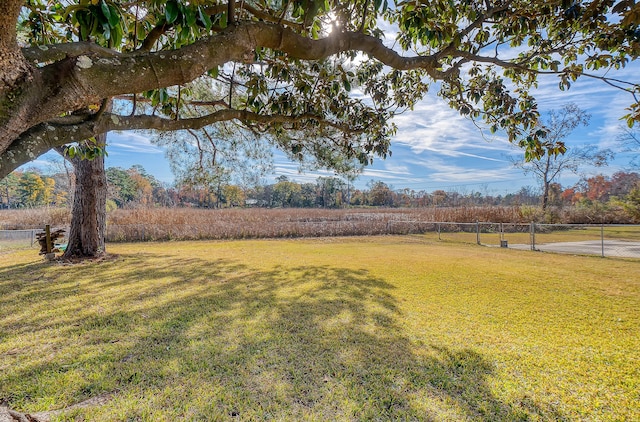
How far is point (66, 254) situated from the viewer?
6531 mm

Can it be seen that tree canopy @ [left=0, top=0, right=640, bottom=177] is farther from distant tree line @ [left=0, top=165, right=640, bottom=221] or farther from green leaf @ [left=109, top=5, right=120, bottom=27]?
distant tree line @ [left=0, top=165, right=640, bottom=221]

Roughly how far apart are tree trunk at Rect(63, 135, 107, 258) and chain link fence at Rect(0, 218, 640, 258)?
4.70 meters

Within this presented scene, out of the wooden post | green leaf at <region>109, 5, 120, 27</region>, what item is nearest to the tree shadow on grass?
green leaf at <region>109, 5, 120, 27</region>

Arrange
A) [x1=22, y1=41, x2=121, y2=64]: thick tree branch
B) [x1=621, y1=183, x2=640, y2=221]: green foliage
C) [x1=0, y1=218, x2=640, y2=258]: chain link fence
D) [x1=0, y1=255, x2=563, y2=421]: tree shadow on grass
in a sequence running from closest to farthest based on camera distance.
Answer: [x1=22, y1=41, x2=121, y2=64]: thick tree branch
[x1=0, y1=255, x2=563, y2=421]: tree shadow on grass
[x1=0, y1=218, x2=640, y2=258]: chain link fence
[x1=621, y1=183, x2=640, y2=221]: green foliage

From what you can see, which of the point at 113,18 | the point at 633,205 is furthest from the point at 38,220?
the point at 633,205

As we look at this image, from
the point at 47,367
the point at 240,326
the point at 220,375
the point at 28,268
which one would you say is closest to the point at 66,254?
the point at 28,268

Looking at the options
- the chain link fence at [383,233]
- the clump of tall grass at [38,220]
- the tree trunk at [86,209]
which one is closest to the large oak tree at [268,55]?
the tree trunk at [86,209]

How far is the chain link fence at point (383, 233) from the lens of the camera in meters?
9.51

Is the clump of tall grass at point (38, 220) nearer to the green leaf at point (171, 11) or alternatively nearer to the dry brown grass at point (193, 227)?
the dry brown grass at point (193, 227)

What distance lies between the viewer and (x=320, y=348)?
8.32 feet

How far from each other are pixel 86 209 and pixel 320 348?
23.5ft

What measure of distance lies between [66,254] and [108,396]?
6.67m

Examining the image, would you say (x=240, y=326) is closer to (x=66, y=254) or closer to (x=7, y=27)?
(x=7, y=27)

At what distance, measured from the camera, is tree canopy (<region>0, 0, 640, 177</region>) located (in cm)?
121
